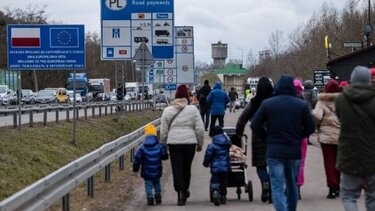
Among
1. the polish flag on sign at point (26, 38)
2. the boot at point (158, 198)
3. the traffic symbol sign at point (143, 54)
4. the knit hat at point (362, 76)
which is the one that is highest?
the polish flag on sign at point (26, 38)

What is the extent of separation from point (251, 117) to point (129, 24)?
16.3 meters

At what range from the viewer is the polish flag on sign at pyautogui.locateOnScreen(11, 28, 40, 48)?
54.9 feet

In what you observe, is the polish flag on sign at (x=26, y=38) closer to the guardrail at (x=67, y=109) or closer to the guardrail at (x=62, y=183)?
the guardrail at (x=67, y=109)

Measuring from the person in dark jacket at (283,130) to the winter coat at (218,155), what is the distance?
222 centimetres

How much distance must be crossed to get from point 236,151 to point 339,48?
59579 millimetres

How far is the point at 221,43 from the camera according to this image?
488ft

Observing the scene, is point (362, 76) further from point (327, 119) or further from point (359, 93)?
point (327, 119)

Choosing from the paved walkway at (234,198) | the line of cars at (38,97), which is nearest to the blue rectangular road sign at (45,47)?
the paved walkway at (234,198)

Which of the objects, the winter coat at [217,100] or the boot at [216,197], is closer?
the boot at [216,197]

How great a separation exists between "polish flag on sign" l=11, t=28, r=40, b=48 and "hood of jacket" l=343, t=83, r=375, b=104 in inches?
415

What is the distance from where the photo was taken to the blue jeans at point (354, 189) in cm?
758

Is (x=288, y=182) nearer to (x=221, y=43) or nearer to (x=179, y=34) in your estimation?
(x=179, y=34)

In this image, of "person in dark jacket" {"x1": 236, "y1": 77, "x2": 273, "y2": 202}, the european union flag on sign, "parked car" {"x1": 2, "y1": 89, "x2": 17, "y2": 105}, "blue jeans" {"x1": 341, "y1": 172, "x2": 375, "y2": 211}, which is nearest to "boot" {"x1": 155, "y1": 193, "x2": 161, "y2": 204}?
"person in dark jacket" {"x1": 236, "y1": 77, "x2": 273, "y2": 202}

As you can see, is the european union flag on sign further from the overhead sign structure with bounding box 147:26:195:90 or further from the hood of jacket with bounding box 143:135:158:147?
the overhead sign structure with bounding box 147:26:195:90
